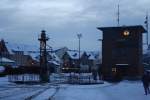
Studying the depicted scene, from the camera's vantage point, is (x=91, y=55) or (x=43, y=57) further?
(x=91, y=55)

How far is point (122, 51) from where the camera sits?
7550cm

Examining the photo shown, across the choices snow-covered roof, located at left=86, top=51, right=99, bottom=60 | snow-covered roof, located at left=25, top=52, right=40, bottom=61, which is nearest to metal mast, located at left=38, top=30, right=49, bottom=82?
snow-covered roof, located at left=25, top=52, right=40, bottom=61

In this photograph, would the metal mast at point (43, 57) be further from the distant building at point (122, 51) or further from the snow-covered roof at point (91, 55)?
the snow-covered roof at point (91, 55)

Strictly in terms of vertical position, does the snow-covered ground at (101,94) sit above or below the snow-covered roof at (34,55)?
below

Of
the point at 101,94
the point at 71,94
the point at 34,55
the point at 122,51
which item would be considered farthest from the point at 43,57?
the point at 34,55

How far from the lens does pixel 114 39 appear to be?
76688 millimetres

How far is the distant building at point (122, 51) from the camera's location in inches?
2918

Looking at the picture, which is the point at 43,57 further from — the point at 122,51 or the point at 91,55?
the point at 91,55

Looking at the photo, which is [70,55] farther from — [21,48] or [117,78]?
[117,78]

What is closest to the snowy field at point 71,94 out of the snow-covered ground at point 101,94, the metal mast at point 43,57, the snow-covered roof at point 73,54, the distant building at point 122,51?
the snow-covered ground at point 101,94

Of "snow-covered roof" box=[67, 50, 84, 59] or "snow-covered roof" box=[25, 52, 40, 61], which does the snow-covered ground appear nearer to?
"snow-covered roof" box=[25, 52, 40, 61]

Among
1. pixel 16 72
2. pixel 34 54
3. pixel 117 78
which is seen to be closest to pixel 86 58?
pixel 34 54

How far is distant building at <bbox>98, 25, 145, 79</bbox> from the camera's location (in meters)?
74.1

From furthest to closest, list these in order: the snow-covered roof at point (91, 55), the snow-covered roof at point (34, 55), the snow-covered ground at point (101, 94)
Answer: the snow-covered roof at point (91, 55), the snow-covered roof at point (34, 55), the snow-covered ground at point (101, 94)
